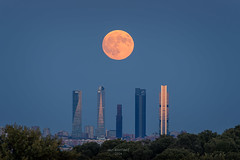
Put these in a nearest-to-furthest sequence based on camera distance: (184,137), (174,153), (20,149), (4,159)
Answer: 1. (4,159)
2. (20,149)
3. (174,153)
4. (184,137)

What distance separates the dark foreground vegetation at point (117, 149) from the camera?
26609 millimetres

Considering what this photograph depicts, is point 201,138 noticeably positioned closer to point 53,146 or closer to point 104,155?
point 104,155

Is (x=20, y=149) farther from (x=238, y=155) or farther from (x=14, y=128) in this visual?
(x=238, y=155)

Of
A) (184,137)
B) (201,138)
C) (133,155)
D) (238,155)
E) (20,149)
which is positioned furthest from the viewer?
(201,138)

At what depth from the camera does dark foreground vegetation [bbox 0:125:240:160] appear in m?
26.6

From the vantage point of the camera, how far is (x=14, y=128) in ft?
90.6

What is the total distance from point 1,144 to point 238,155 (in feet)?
93.1

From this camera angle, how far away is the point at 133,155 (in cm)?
5238

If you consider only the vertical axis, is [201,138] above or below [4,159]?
above

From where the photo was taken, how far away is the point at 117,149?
52875 mm

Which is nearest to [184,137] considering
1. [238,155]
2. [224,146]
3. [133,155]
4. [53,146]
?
[224,146]

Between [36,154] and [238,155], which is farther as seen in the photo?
[238,155]

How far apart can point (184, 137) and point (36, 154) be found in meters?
37.0

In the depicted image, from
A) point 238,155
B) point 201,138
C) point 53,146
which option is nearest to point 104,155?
point 238,155
